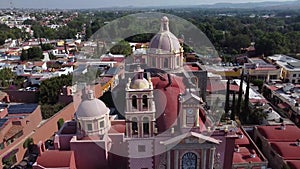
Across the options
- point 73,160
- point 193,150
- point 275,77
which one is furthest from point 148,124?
point 275,77

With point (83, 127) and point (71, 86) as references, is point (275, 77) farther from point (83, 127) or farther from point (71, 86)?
point (83, 127)

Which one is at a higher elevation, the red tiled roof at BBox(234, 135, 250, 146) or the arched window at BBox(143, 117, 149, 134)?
the arched window at BBox(143, 117, 149, 134)

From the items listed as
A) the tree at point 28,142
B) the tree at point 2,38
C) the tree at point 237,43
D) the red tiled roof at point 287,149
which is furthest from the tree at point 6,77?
the tree at point 237,43

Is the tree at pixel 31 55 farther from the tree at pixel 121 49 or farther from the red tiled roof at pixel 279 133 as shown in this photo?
the red tiled roof at pixel 279 133

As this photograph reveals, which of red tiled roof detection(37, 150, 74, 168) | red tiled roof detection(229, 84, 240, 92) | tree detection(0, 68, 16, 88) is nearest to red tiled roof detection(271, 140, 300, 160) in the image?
red tiled roof detection(229, 84, 240, 92)

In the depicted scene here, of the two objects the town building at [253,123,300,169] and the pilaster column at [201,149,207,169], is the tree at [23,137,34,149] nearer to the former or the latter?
the pilaster column at [201,149,207,169]

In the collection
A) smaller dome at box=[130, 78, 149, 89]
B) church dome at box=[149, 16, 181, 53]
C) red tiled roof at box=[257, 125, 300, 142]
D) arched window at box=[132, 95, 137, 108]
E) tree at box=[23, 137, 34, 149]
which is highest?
church dome at box=[149, 16, 181, 53]
